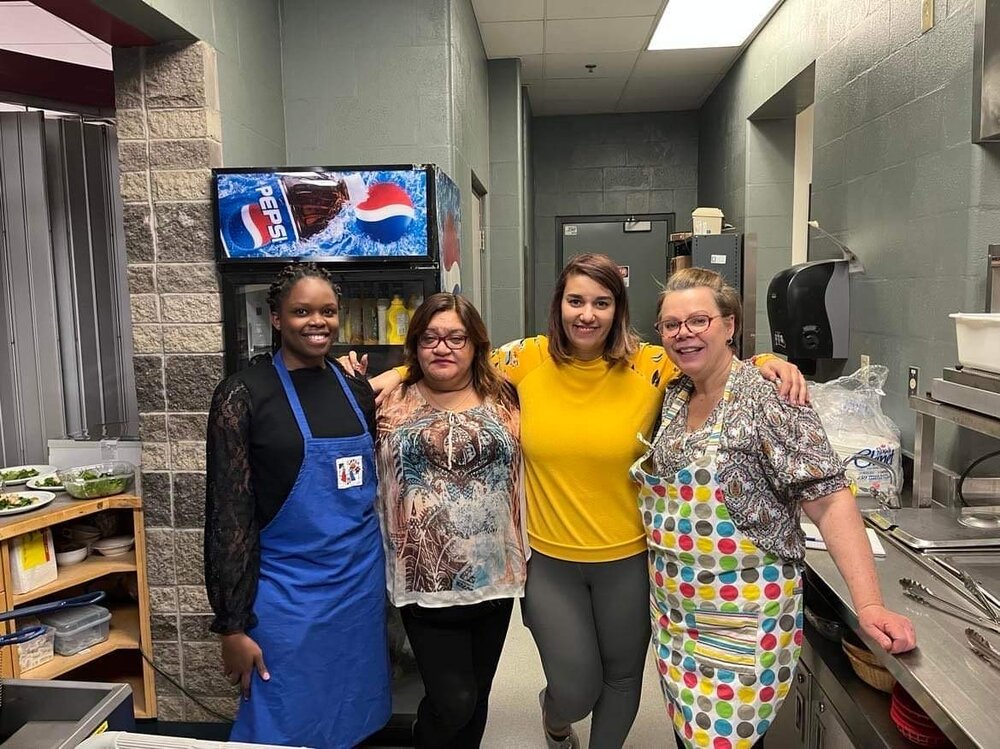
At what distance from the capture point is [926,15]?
227cm

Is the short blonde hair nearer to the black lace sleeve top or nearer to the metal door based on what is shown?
the black lace sleeve top

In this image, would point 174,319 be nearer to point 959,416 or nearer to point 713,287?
point 713,287

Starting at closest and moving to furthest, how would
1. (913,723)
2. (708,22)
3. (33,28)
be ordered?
1. (913,723)
2. (33,28)
3. (708,22)

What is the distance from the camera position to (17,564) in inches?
85.5

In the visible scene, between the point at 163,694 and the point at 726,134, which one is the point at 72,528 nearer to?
the point at 163,694

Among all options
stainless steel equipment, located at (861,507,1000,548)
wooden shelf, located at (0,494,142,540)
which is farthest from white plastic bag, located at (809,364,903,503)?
wooden shelf, located at (0,494,142,540)

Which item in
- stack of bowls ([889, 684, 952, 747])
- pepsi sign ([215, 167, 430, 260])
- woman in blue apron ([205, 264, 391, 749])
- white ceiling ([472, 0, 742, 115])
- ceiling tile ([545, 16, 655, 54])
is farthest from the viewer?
ceiling tile ([545, 16, 655, 54])

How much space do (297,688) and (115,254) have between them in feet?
6.55

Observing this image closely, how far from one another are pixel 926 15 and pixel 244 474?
2482mm

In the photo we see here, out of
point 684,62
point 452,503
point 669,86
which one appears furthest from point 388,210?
point 669,86

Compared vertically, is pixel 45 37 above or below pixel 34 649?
above

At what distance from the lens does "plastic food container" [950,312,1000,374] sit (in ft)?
5.63

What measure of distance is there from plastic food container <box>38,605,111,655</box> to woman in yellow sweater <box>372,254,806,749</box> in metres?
1.40

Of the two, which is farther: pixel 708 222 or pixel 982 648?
pixel 708 222
